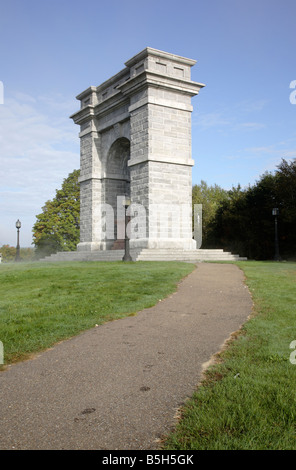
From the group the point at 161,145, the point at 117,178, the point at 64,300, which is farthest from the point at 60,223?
the point at 64,300

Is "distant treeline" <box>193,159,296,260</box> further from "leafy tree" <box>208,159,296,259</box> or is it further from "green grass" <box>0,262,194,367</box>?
"green grass" <box>0,262,194,367</box>

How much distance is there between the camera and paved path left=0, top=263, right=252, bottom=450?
270cm

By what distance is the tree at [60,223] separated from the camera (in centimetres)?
4134

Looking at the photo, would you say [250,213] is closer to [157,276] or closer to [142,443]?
[157,276]

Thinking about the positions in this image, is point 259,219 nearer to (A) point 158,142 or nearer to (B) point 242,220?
(B) point 242,220

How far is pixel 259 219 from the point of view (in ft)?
95.3

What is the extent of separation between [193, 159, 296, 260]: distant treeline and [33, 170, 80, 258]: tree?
15602 millimetres

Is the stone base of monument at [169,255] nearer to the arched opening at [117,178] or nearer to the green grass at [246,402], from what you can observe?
the arched opening at [117,178]

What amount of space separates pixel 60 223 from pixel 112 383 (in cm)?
3986

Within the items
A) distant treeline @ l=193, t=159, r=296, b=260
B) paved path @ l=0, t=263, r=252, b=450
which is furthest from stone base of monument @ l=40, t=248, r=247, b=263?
paved path @ l=0, t=263, r=252, b=450

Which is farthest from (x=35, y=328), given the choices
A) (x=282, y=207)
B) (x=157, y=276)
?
(x=282, y=207)

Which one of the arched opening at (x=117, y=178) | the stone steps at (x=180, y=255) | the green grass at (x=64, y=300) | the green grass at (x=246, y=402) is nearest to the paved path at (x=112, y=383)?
the green grass at (x=246, y=402)

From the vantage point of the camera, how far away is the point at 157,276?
1070cm
